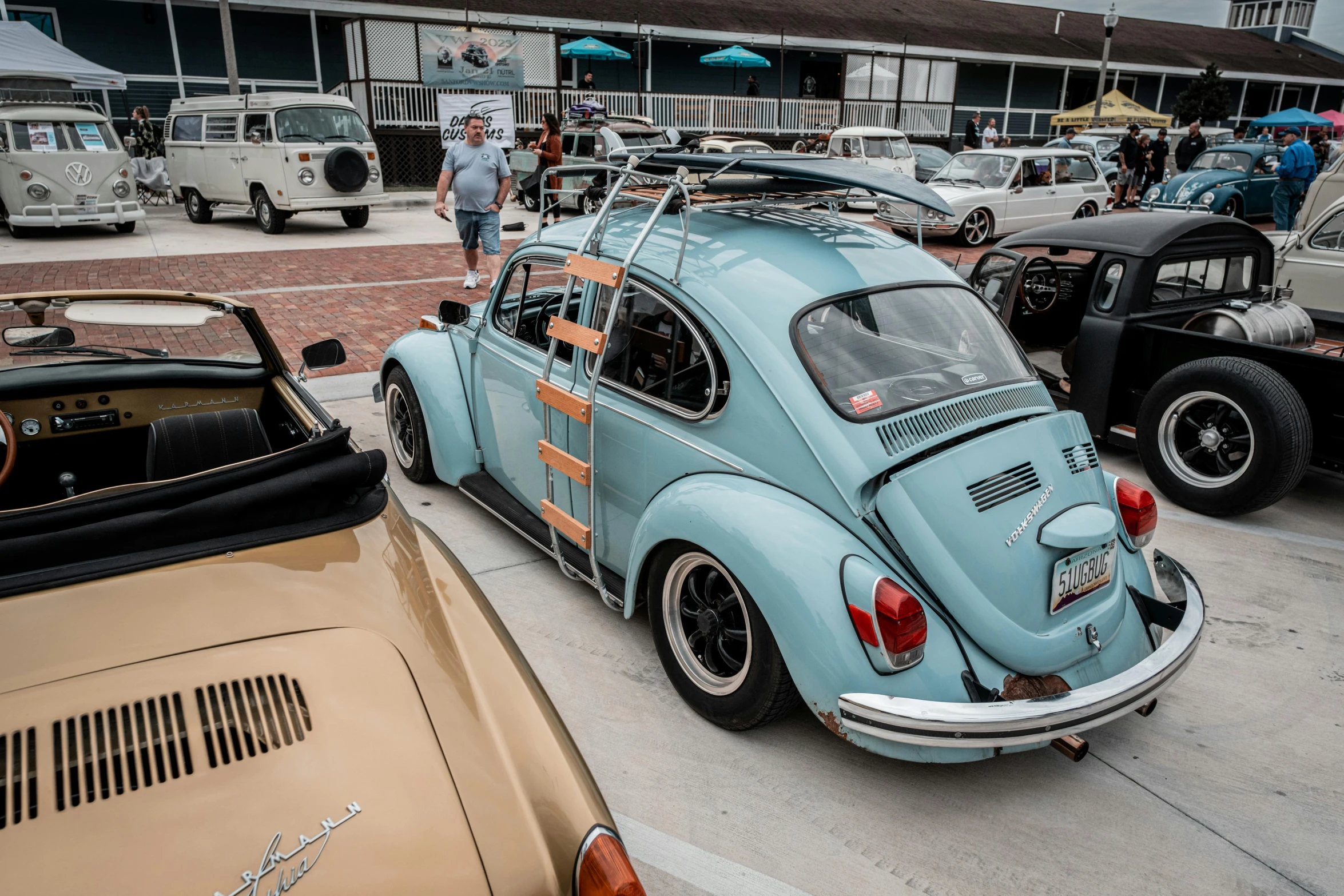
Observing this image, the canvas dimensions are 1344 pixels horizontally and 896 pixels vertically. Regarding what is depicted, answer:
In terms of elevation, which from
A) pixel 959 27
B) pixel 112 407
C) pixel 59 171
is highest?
pixel 959 27

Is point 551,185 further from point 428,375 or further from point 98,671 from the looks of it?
point 98,671

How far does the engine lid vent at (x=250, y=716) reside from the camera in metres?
1.73

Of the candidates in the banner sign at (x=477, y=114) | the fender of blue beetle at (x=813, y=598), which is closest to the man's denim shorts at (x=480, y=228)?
the fender of blue beetle at (x=813, y=598)

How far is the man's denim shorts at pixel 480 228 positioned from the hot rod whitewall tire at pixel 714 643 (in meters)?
6.54

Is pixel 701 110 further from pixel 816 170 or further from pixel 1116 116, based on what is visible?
pixel 816 170

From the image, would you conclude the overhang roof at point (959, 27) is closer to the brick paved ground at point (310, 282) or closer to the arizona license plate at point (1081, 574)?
the brick paved ground at point (310, 282)

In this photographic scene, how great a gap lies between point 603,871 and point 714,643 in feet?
4.85

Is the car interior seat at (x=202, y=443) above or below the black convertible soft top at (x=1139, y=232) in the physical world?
below

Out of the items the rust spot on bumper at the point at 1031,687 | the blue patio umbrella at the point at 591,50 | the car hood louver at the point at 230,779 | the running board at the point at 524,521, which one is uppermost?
the blue patio umbrella at the point at 591,50

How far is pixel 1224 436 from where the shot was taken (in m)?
4.95

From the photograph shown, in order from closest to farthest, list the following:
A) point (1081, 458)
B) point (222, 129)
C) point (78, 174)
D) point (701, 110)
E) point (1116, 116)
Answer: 1. point (1081, 458)
2. point (78, 174)
3. point (222, 129)
4. point (701, 110)
5. point (1116, 116)

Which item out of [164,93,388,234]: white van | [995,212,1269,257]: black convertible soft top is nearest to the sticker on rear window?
[995,212,1269,257]: black convertible soft top

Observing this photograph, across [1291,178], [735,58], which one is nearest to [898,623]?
[1291,178]

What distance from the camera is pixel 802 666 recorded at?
271 centimetres
